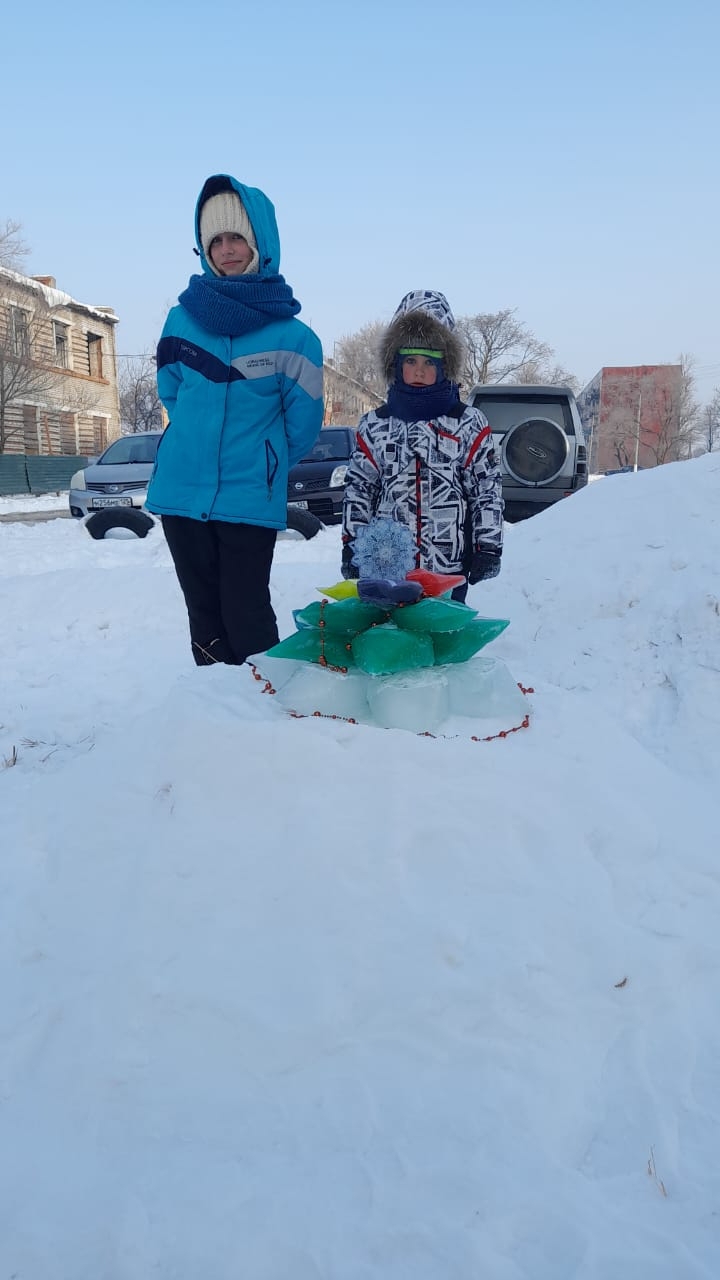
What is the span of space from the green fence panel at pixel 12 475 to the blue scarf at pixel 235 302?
23.5 meters

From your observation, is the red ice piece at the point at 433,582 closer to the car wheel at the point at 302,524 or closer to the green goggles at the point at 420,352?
the green goggles at the point at 420,352

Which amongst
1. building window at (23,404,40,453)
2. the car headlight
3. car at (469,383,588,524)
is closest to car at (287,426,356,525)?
the car headlight

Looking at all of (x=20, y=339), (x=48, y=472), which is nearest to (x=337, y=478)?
(x=20, y=339)

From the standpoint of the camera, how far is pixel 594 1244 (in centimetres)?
132

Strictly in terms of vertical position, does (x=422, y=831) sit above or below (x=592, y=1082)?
above

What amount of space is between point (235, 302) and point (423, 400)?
0.78 meters

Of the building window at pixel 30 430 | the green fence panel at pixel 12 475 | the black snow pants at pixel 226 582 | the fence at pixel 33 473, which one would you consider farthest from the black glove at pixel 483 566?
the building window at pixel 30 430

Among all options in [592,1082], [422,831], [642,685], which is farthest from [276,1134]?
[642,685]

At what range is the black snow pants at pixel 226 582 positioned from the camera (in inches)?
120

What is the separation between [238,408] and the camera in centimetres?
295

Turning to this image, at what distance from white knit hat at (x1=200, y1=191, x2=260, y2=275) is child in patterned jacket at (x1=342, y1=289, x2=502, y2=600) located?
604 mm

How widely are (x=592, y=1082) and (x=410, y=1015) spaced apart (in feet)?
1.27

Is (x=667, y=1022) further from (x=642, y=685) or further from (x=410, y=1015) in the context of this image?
(x=642, y=685)

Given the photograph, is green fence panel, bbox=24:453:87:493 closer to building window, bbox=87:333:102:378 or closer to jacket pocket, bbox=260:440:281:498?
building window, bbox=87:333:102:378
